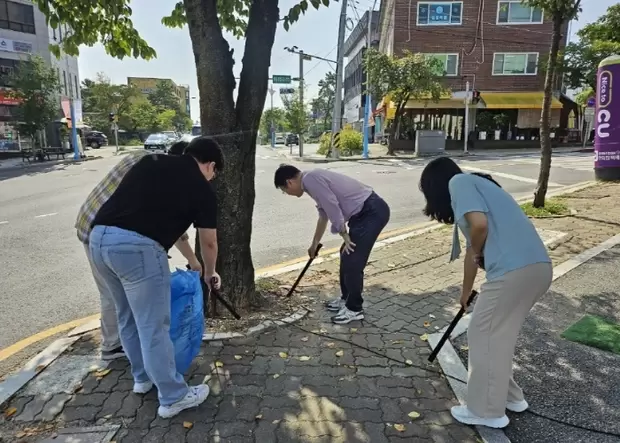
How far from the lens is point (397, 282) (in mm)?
5273

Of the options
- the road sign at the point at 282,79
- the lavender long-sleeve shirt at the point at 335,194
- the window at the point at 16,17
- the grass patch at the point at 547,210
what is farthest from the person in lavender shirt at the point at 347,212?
the window at the point at 16,17

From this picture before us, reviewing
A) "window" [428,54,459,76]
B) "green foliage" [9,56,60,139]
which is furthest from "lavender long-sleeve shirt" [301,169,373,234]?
"window" [428,54,459,76]

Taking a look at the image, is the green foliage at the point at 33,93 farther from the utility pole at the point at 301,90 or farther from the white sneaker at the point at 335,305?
the white sneaker at the point at 335,305

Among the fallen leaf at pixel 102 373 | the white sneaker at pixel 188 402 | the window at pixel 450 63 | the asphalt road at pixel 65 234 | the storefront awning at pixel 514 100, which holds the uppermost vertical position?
the window at pixel 450 63

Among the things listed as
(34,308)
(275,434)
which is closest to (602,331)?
(275,434)

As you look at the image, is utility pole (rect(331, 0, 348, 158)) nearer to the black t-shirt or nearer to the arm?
the arm

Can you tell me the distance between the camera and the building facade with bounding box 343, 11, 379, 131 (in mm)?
41625

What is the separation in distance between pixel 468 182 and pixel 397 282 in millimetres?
2897

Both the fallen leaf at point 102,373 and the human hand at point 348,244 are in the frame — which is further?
the human hand at point 348,244

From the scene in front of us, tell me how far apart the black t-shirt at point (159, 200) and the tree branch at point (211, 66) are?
1.38 metres

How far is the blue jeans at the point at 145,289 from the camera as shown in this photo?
2.49 m

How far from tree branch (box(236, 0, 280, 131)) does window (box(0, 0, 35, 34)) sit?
106 feet

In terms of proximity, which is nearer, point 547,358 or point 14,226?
point 547,358

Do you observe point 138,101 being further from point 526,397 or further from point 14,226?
point 526,397
